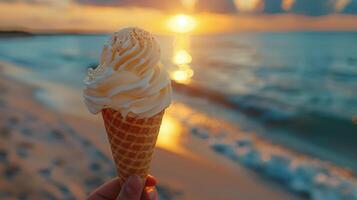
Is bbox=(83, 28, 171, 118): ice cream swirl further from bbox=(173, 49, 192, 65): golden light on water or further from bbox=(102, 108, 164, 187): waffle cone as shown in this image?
Result: bbox=(173, 49, 192, 65): golden light on water

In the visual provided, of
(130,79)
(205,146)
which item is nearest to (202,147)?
(205,146)

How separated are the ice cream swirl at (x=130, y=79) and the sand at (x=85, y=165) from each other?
83.5 inches

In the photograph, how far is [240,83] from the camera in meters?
11.7

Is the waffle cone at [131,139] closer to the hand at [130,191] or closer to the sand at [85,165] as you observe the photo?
the hand at [130,191]

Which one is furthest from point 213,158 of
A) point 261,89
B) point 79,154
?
point 261,89

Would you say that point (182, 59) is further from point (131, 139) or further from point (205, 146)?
point (131, 139)

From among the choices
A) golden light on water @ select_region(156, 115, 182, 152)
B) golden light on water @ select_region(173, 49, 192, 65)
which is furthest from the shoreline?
golden light on water @ select_region(173, 49, 192, 65)

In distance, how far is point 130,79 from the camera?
1667mm

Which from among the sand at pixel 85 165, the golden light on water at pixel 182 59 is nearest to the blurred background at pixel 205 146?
the sand at pixel 85 165

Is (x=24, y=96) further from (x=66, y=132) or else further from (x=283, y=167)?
(x=283, y=167)

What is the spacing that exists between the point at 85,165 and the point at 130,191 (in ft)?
8.70

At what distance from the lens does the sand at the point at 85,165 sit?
359 centimetres

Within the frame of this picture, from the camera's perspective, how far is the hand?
1.58 meters

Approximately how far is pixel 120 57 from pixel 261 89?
31.1ft
